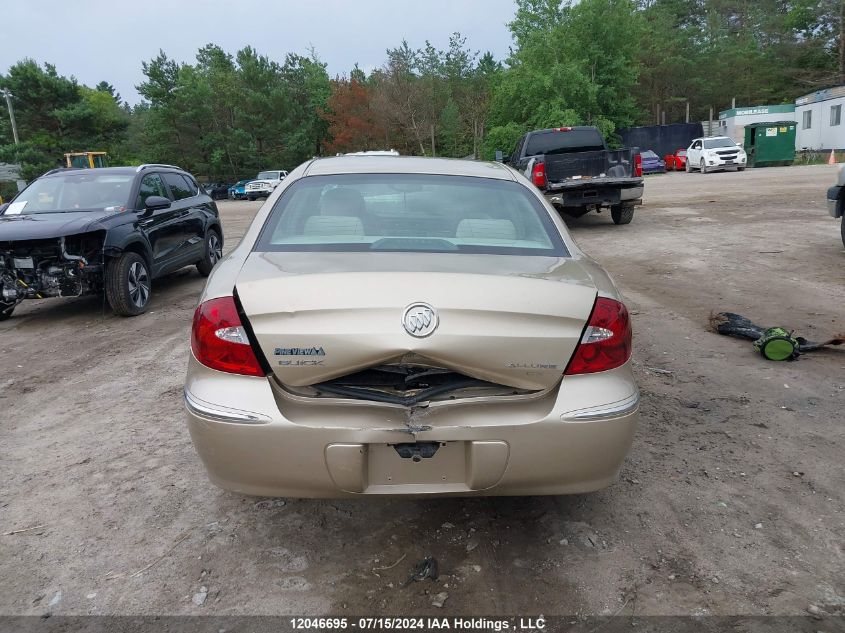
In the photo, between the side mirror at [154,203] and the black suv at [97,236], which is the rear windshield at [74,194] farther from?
the side mirror at [154,203]

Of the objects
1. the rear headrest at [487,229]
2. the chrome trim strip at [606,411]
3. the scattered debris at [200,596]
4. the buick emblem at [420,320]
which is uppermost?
the rear headrest at [487,229]

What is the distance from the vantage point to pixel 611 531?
2.89 metres

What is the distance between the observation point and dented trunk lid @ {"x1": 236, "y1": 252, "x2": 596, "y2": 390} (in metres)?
2.26

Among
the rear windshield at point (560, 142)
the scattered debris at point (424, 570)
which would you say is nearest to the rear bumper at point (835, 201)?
the rear windshield at point (560, 142)

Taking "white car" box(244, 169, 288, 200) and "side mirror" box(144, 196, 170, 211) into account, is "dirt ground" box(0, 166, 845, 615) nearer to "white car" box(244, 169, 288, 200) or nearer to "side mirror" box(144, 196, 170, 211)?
"side mirror" box(144, 196, 170, 211)

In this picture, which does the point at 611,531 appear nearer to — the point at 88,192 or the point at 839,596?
the point at 839,596

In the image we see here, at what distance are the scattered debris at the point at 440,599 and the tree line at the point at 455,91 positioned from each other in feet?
Answer: 130

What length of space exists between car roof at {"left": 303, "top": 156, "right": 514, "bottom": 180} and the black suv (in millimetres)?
4136

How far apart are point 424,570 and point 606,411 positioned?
100 cm

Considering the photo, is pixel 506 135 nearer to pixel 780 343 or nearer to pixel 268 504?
pixel 780 343

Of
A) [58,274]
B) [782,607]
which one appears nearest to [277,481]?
[782,607]

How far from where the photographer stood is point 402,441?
7.57ft

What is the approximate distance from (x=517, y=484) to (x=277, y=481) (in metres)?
0.92

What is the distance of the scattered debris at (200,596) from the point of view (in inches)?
96.6
